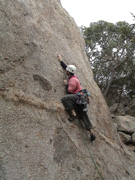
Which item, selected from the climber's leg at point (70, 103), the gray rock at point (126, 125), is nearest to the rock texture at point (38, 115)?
the climber's leg at point (70, 103)

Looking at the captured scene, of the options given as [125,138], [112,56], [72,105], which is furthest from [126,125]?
[112,56]

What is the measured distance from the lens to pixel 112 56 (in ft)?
71.5

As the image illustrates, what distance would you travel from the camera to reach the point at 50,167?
11.9 feet

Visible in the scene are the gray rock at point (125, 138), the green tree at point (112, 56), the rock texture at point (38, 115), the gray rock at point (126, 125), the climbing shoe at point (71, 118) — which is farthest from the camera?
the green tree at point (112, 56)

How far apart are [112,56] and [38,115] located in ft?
63.3

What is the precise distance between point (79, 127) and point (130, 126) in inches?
283

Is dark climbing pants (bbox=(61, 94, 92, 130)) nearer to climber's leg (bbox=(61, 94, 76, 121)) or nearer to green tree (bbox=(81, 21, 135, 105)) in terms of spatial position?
climber's leg (bbox=(61, 94, 76, 121))

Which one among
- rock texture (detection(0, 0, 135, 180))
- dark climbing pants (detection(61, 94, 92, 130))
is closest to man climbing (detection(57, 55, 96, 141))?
dark climbing pants (detection(61, 94, 92, 130))

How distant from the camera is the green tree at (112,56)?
69.3 ft

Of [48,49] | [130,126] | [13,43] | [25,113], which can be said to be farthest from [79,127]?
[130,126]

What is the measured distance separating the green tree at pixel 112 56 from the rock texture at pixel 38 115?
15.8m

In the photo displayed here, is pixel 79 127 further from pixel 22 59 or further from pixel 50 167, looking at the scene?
pixel 22 59

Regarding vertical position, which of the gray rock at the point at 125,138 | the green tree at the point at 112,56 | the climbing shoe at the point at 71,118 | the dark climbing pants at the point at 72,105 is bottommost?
the gray rock at the point at 125,138

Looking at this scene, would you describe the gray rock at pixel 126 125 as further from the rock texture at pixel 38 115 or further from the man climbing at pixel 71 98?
the man climbing at pixel 71 98
